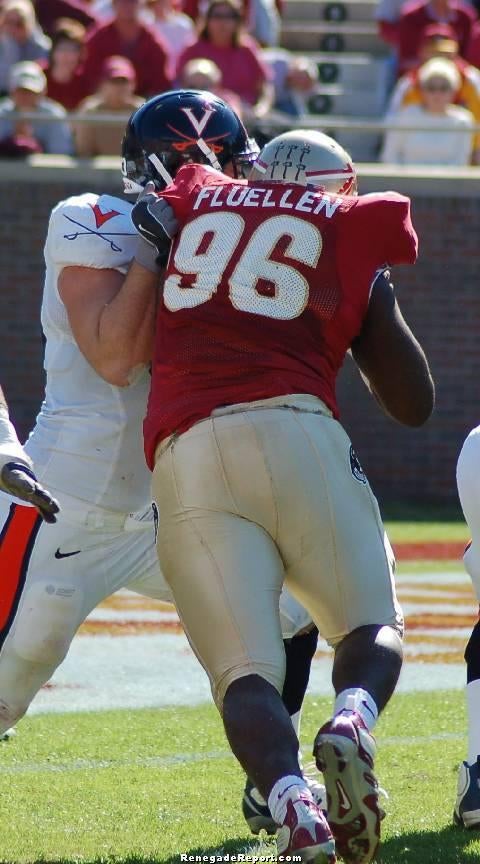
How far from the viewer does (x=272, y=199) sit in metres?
3.26

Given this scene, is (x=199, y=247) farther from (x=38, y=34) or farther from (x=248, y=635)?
(x=38, y=34)

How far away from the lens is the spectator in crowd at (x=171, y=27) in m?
12.8

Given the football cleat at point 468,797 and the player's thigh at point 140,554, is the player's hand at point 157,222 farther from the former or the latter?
the football cleat at point 468,797

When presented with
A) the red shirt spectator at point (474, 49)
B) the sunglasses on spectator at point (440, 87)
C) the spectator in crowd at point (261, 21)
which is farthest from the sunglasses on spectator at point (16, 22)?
the red shirt spectator at point (474, 49)

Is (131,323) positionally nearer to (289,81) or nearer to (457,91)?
(457,91)

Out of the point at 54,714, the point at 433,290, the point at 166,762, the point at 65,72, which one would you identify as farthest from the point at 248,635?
the point at 65,72

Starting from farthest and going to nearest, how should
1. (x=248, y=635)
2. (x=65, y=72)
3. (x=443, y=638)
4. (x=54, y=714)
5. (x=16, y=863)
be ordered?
(x=65, y=72) → (x=443, y=638) → (x=54, y=714) → (x=16, y=863) → (x=248, y=635)

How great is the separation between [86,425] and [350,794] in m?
1.41

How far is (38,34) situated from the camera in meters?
12.7

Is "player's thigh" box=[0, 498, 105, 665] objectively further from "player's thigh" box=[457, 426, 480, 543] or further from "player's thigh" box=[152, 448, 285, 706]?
"player's thigh" box=[457, 426, 480, 543]

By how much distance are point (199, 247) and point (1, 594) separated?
1092 millimetres

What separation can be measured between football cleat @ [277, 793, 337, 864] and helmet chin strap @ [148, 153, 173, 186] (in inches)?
65.9

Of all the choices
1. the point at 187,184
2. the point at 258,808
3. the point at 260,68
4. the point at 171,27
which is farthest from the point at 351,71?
the point at 258,808

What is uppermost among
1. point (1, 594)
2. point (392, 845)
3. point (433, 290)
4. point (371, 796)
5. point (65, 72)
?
point (371, 796)
